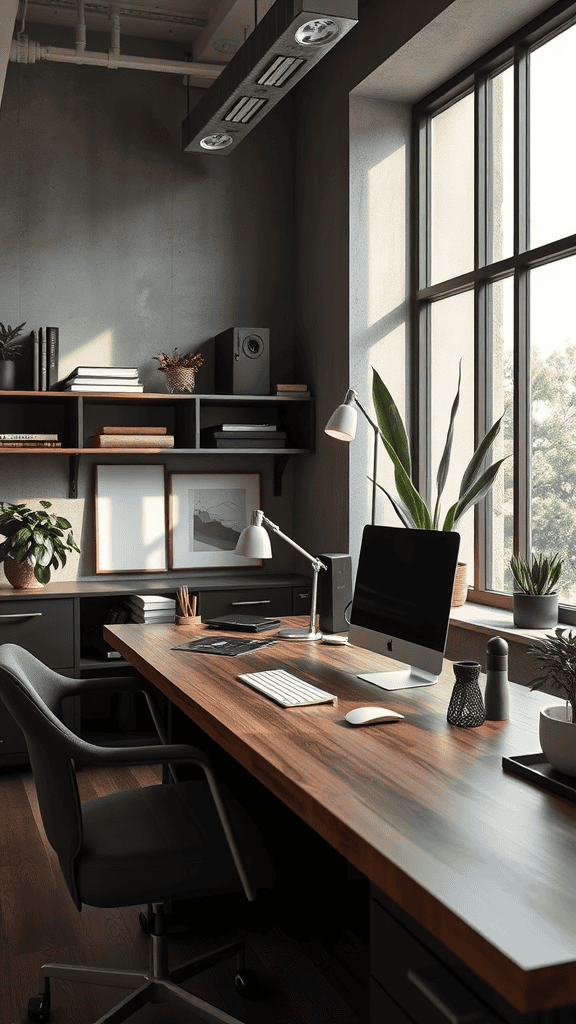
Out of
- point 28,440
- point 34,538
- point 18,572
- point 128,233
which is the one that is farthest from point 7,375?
point 128,233

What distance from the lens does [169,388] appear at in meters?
4.62

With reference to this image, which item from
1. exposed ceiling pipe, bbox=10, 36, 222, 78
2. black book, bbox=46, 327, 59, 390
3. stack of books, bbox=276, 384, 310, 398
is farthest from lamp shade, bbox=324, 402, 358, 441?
exposed ceiling pipe, bbox=10, 36, 222, 78

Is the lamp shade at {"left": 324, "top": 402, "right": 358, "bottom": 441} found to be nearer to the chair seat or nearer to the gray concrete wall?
the chair seat

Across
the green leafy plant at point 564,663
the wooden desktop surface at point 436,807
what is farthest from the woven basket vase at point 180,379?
the green leafy plant at point 564,663

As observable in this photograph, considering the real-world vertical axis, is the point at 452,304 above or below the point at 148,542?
above

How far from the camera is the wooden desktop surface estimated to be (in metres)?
1.09

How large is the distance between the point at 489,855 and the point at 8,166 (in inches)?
169

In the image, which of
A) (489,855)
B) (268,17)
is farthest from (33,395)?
(489,855)

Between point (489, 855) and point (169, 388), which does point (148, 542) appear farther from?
point (489, 855)

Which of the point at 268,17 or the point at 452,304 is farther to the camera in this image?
the point at 452,304

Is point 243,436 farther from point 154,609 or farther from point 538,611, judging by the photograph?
point 538,611

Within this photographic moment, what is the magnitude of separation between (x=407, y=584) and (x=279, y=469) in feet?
8.40

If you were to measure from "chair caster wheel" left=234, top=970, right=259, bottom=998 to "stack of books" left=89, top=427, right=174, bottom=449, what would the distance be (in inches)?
103

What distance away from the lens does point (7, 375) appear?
4312 millimetres
